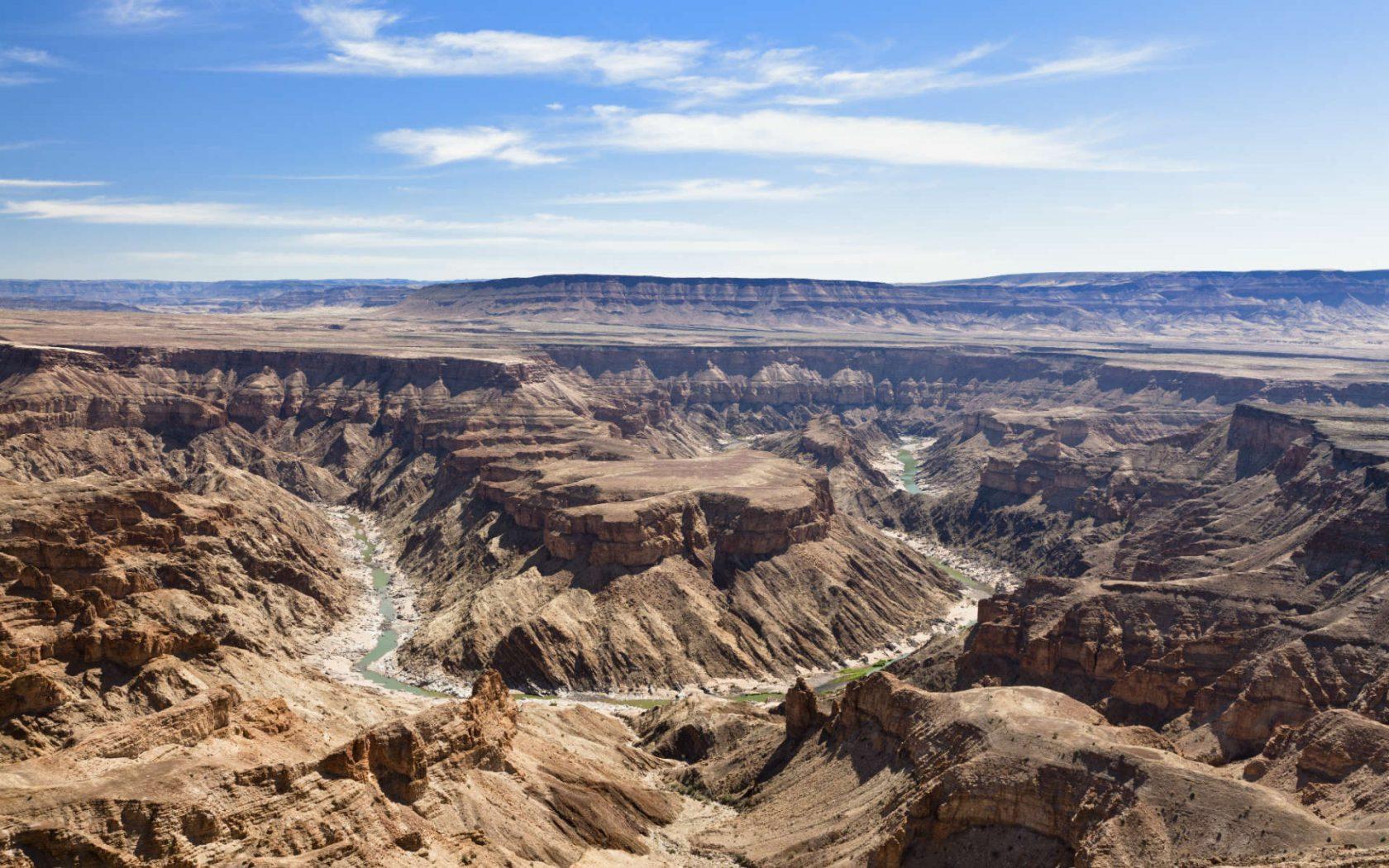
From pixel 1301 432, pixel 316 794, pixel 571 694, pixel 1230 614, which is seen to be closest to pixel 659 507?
pixel 571 694

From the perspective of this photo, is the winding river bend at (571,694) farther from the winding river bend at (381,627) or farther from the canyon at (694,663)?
the canyon at (694,663)

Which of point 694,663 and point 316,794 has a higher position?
point 316,794

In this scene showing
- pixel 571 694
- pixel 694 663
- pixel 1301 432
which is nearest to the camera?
pixel 571 694

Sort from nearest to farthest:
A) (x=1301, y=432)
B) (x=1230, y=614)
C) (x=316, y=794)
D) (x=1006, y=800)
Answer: (x=316, y=794) < (x=1006, y=800) < (x=1230, y=614) < (x=1301, y=432)

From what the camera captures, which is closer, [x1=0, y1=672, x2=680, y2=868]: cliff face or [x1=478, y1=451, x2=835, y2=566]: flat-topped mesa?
[x1=0, y1=672, x2=680, y2=868]: cliff face

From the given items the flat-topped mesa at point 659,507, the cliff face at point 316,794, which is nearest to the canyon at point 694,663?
the cliff face at point 316,794

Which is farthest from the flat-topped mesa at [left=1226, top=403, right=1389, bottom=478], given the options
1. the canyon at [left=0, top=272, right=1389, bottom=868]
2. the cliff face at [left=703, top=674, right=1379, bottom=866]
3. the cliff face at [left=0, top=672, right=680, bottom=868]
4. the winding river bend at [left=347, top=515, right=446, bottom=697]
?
the winding river bend at [left=347, top=515, right=446, bottom=697]

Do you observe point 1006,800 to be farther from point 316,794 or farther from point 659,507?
point 659,507

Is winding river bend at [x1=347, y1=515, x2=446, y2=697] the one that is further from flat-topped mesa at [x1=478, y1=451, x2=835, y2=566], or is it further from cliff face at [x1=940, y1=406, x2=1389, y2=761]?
cliff face at [x1=940, y1=406, x2=1389, y2=761]

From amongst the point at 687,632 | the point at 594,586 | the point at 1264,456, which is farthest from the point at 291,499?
the point at 1264,456
